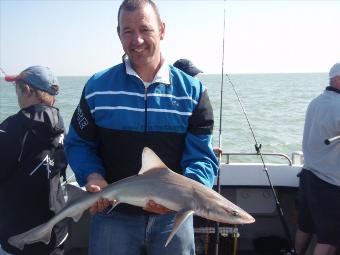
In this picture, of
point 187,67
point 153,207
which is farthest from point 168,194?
point 187,67

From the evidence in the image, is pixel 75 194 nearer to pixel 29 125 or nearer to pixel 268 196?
pixel 29 125

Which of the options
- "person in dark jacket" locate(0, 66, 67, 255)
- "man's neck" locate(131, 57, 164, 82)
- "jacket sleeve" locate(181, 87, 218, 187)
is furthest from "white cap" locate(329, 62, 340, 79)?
"person in dark jacket" locate(0, 66, 67, 255)

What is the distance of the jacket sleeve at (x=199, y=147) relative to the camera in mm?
2463

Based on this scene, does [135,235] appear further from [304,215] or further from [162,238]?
[304,215]

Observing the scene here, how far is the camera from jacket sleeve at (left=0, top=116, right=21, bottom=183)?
2789 millimetres

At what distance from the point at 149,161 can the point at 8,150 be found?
43.6 inches

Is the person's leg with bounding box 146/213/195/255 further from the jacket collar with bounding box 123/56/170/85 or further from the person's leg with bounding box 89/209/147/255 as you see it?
the jacket collar with bounding box 123/56/170/85

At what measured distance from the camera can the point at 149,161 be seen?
2.29m

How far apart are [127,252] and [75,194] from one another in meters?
0.46

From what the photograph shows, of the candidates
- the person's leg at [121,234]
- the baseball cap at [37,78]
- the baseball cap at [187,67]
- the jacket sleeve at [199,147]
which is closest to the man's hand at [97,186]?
the person's leg at [121,234]

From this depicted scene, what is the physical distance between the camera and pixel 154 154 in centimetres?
227

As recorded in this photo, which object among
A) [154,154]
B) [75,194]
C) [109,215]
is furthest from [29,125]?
[154,154]

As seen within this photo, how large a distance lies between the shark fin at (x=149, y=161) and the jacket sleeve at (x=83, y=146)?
311mm

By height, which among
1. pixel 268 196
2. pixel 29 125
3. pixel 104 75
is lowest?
pixel 268 196
